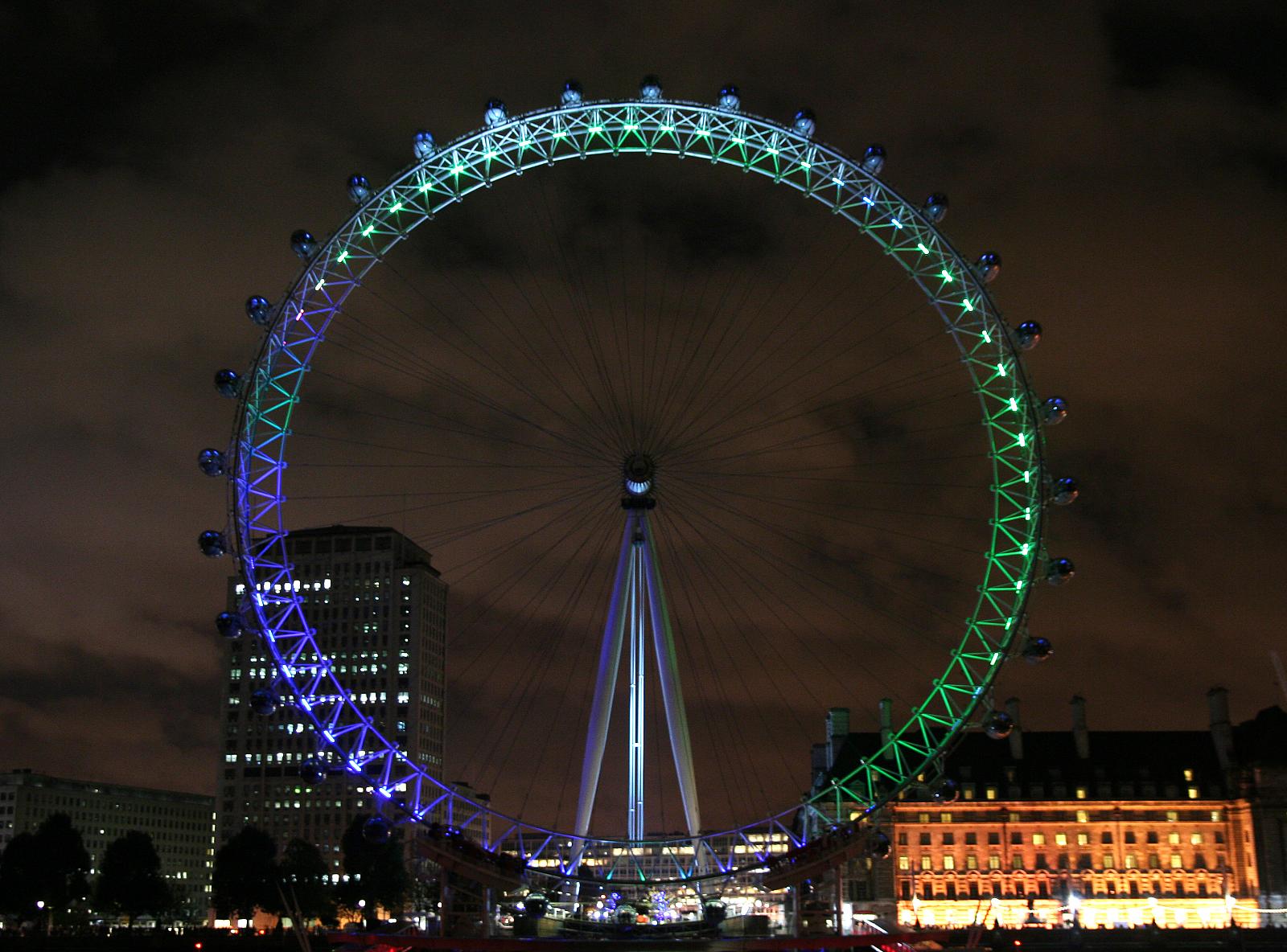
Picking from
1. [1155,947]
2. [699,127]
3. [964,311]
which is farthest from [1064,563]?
[1155,947]

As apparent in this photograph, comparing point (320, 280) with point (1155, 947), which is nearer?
point (320, 280)

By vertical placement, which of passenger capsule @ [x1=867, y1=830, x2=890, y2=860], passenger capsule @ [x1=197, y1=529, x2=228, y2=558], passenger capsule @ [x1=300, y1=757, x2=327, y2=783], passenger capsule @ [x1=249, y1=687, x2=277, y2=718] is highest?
passenger capsule @ [x1=197, y1=529, x2=228, y2=558]

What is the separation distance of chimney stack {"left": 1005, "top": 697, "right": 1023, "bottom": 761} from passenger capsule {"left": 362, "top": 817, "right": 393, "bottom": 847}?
89.0 metres

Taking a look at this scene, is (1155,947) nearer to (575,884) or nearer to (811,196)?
(575,884)

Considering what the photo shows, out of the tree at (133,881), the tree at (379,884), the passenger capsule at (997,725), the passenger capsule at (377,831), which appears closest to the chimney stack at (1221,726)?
the tree at (379,884)

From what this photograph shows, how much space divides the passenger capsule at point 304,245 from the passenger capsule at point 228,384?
542 cm

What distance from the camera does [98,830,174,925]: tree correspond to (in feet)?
391

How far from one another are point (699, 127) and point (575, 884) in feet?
95.9

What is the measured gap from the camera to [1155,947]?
8981 centimetres

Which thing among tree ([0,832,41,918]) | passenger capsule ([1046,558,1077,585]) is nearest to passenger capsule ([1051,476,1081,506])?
passenger capsule ([1046,558,1077,585])

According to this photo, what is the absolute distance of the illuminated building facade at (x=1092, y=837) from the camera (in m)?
123

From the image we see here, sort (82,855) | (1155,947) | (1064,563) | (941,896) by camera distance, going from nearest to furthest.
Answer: (1064,563) < (1155,947) < (82,855) < (941,896)

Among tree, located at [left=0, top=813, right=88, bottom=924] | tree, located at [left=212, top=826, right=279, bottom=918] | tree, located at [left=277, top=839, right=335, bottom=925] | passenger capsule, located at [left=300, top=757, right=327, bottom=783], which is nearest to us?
passenger capsule, located at [left=300, top=757, right=327, bottom=783]

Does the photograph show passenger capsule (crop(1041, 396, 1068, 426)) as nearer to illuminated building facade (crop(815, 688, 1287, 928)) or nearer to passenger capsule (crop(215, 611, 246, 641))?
passenger capsule (crop(215, 611, 246, 641))
